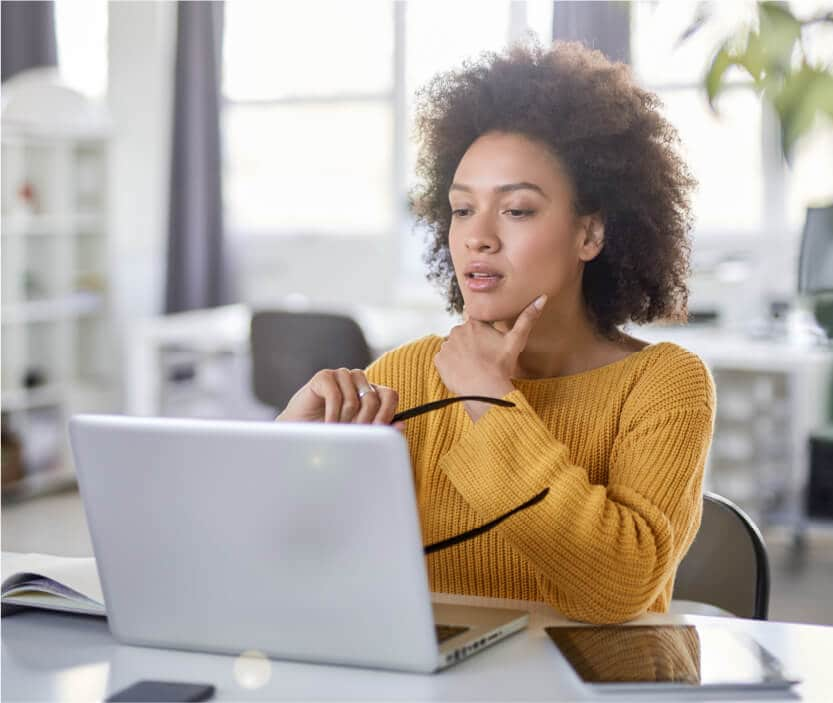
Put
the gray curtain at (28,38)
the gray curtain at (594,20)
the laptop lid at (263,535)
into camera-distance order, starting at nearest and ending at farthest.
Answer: the laptop lid at (263,535), the gray curtain at (594,20), the gray curtain at (28,38)

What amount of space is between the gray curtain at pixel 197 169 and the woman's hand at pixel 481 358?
374cm

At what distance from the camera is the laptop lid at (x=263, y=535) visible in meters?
0.81

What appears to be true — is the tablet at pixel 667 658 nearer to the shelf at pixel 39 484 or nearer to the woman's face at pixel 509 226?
the woman's face at pixel 509 226

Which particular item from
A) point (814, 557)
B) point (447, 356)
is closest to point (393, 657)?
point (447, 356)

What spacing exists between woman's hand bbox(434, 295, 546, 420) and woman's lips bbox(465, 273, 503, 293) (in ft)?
0.15

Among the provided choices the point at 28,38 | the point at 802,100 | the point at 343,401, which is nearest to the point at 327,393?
the point at 343,401

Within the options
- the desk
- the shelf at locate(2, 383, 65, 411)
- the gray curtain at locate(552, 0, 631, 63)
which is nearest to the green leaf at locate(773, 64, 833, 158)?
the desk

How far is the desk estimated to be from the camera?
0.83m

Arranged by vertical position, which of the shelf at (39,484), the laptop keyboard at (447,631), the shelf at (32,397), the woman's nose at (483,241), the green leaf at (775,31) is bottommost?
the shelf at (39,484)

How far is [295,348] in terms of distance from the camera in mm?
3416

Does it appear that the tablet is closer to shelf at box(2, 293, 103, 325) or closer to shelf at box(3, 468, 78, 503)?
shelf at box(3, 468, 78, 503)

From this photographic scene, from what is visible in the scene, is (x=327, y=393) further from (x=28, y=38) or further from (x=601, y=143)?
(x=28, y=38)

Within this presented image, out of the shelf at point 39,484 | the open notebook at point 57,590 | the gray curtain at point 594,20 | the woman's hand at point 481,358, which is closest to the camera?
the open notebook at point 57,590

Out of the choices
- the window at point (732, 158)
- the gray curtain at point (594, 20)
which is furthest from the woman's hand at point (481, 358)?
the window at point (732, 158)
